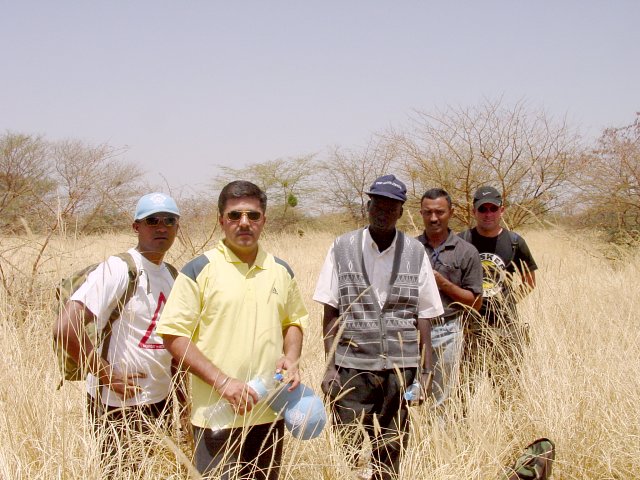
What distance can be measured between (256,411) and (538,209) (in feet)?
32.2

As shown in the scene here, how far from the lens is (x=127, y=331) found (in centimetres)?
258

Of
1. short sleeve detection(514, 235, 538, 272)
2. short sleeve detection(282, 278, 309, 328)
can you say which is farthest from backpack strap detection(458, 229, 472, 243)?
short sleeve detection(282, 278, 309, 328)

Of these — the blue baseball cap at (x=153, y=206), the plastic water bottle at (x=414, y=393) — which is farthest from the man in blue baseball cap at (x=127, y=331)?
the plastic water bottle at (x=414, y=393)

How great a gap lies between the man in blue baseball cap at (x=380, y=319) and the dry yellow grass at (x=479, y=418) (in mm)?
161

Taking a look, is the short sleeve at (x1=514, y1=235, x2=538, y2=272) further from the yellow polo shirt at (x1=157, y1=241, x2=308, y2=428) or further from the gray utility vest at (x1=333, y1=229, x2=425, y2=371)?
the yellow polo shirt at (x1=157, y1=241, x2=308, y2=428)

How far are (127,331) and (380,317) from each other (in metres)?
1.24

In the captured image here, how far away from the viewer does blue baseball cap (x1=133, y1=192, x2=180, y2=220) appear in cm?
268

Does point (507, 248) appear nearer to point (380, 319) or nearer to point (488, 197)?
point (488, 197)

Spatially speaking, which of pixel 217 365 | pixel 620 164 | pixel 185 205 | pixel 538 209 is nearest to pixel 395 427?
pixel 217 365

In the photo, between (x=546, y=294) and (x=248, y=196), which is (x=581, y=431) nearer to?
(x=248, y=196)

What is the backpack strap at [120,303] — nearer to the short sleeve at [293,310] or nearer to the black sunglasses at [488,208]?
the short sleeve at [293,310]

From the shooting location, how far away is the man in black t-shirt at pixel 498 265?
13.4 feet

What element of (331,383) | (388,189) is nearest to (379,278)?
(388,189)

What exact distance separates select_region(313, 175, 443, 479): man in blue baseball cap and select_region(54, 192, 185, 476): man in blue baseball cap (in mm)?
842
